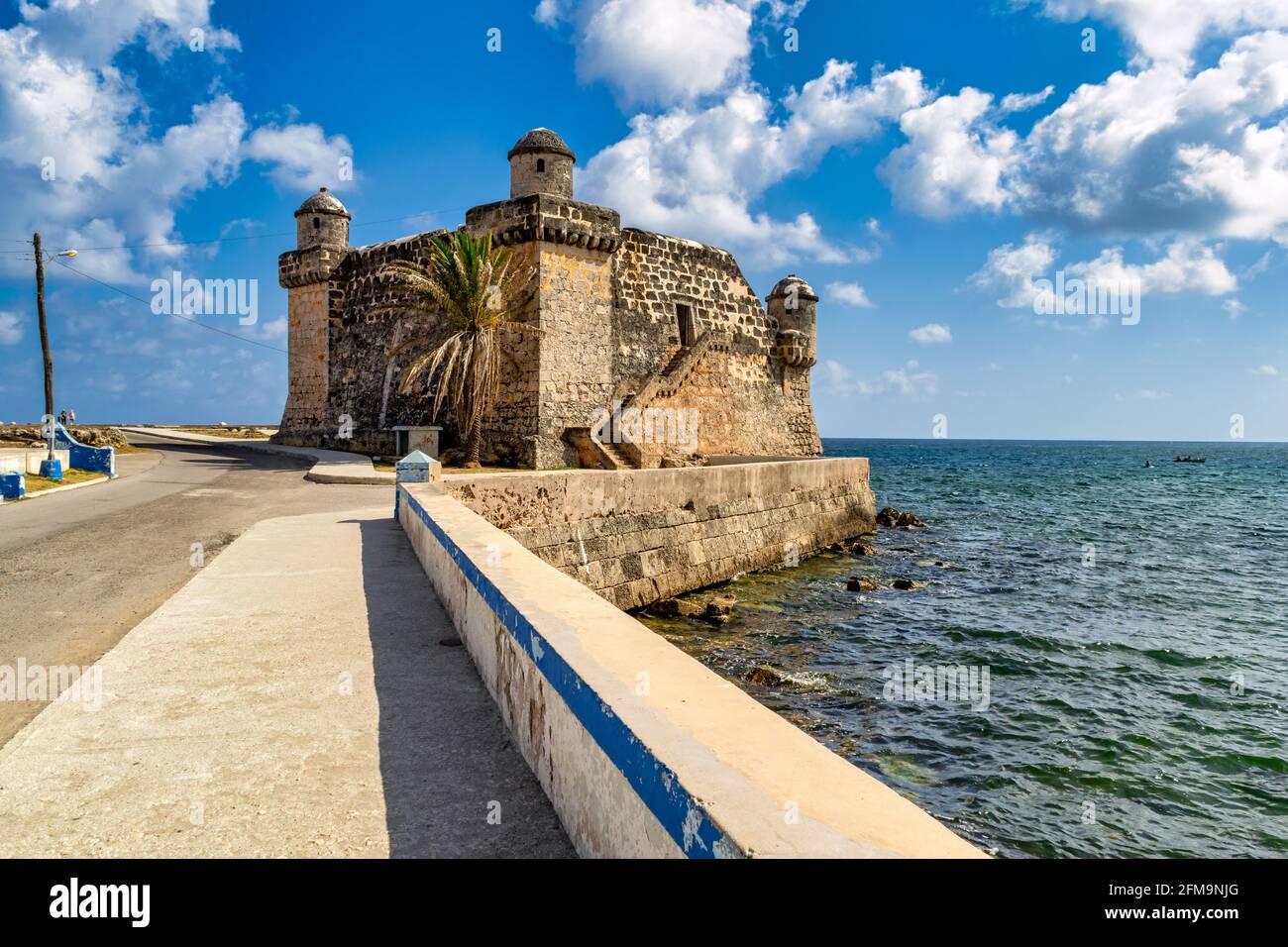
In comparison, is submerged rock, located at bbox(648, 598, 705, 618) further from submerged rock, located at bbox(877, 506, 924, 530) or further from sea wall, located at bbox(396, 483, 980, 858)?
submerged rock, located at bbox(877, 506, 924, 530)

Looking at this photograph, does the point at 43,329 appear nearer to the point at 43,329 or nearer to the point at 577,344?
the point at 43,329

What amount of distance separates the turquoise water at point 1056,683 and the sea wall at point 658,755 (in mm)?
4152

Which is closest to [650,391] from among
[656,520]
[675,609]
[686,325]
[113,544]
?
[686,325]

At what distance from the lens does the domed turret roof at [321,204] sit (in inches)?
1070

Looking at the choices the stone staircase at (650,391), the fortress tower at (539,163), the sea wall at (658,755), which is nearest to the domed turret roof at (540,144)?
the fortress tower at (539,163)

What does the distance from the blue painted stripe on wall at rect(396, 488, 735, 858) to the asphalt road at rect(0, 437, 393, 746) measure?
8.60ft

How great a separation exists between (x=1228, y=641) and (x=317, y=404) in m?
26.2

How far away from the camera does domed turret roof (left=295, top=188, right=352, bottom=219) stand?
27.2 metres

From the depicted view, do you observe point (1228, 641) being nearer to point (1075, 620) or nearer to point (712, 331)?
point (1075, 620)

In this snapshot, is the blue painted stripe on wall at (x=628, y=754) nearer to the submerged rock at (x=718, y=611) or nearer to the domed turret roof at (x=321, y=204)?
the submerged rock at (x=718, y=611)

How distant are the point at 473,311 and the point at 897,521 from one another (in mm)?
14281

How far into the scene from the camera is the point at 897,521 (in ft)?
85.0

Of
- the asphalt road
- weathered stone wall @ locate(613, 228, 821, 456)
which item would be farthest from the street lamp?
weathered stone wall @ locate(613, 228, 821, 456)

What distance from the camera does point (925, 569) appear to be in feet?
58.9
